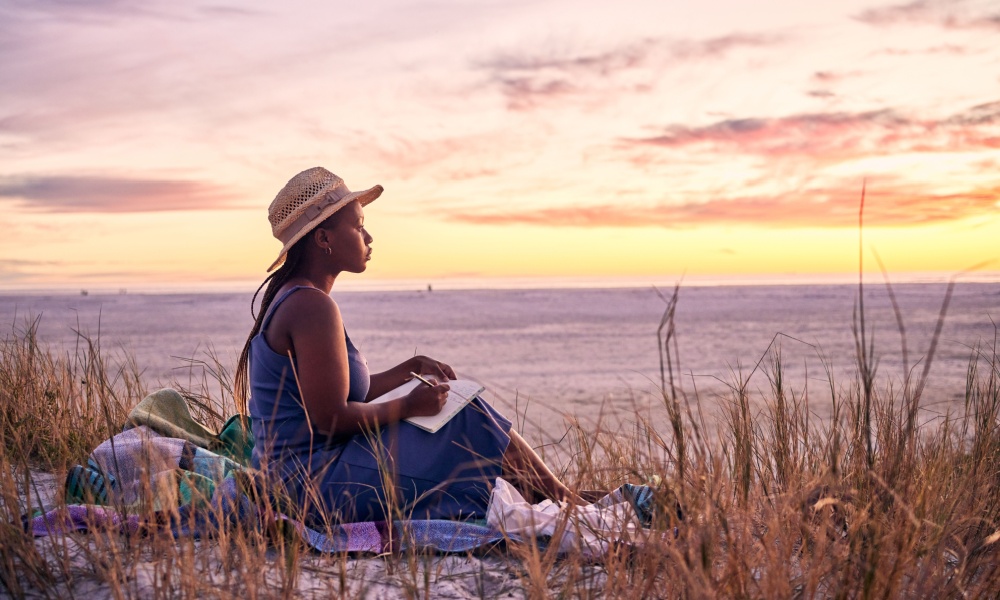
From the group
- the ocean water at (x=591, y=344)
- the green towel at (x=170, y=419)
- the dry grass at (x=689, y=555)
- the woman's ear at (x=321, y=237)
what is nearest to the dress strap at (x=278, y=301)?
the woman's ear at (x=321, y=237)

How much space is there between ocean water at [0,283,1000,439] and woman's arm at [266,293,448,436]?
1.15m

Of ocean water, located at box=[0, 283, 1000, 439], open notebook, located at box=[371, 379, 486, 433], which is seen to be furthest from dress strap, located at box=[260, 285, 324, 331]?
ocean water, located at box=[0, 283, 1000, 439]

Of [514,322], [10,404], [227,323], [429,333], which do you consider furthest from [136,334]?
[10,404]

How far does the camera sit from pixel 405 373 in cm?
382

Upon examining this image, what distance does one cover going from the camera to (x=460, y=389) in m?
3.30

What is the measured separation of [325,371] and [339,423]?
0.70 feet

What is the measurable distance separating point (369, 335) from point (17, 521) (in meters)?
18.1

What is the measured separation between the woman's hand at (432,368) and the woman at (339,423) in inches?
12.9

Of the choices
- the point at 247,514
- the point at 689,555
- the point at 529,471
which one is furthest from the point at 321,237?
the point at 689,555

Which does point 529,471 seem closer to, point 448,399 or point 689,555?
point 448,399

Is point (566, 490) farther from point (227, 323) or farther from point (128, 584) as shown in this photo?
point (227, 323)

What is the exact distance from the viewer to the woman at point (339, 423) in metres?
3.05

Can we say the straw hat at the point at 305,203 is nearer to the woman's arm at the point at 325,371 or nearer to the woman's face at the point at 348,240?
the woman's face at the point at 348,240

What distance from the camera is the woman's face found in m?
3.41
